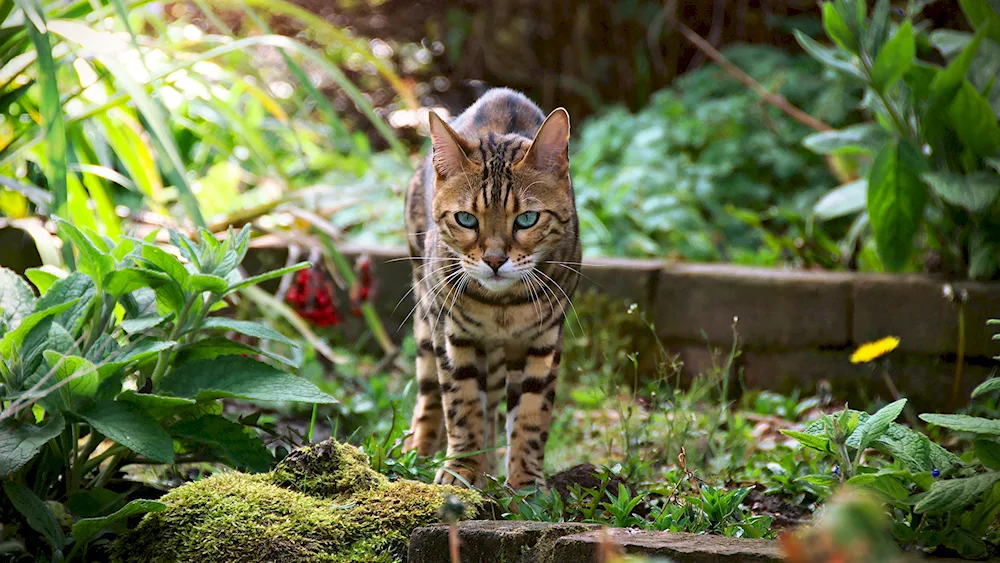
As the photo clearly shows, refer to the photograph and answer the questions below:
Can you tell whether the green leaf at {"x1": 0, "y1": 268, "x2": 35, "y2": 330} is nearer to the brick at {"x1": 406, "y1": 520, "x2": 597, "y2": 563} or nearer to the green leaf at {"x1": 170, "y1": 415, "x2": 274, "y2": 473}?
the green leaf at {"x1": 170, "y1": 415, "x2": 274, "y2": 473}

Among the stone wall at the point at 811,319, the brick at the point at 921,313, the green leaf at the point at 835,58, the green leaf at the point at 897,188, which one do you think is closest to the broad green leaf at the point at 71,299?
the stone wall at the point at 811,319

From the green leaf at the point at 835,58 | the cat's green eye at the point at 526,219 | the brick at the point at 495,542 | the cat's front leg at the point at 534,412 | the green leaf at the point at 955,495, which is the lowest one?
the cat's front leg at the point at 534,412

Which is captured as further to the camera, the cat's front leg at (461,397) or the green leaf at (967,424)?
the cat's front leg at (461,397)

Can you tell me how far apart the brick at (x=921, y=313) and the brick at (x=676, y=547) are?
2.35m

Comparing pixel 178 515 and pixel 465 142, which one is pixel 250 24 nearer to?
pixel 465 142

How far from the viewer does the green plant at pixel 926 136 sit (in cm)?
365

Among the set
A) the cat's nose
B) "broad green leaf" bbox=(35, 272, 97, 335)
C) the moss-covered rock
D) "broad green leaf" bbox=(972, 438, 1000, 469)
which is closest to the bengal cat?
the cat's nose

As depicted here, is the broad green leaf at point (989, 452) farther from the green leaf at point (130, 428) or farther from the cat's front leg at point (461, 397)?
the green leaf at point (130, 428)

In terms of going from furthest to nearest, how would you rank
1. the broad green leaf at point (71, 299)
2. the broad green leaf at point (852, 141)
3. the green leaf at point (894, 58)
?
1. the broad green leaf at point (852, 141)
2. the green leaf at point (894, 58)
3. the broad green leaf at point (71, 299)

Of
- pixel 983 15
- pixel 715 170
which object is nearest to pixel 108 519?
pixel 983 15

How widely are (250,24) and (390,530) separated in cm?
659

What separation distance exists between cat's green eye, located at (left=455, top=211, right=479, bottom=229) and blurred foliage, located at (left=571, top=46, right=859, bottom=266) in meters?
2.33

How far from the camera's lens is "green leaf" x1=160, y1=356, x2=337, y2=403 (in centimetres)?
237

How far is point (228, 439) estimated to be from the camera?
8.07ft
